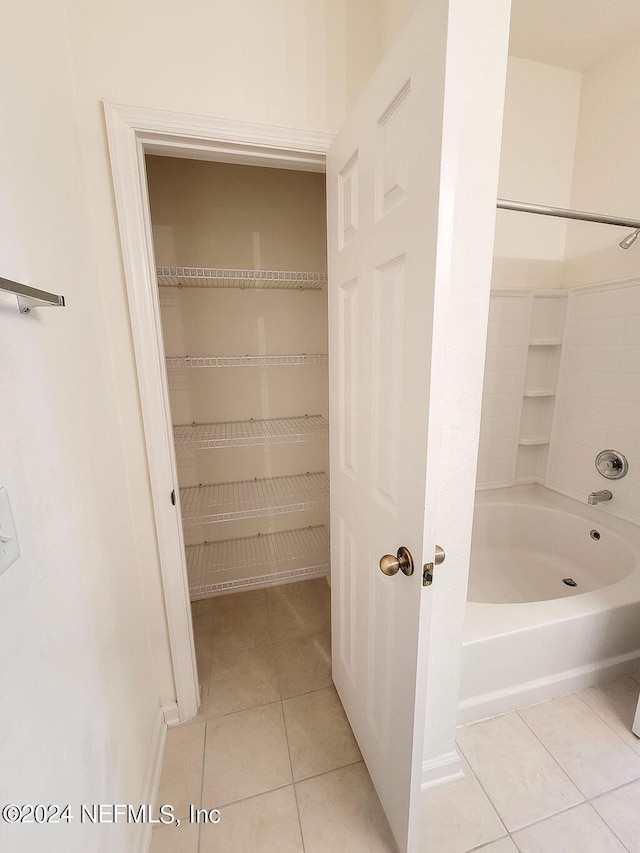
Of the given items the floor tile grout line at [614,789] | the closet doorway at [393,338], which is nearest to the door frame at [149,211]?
the closet doorway at [393,338]

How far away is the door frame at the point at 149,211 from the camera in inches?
39.0

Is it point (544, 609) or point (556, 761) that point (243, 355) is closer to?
point (544, 609)

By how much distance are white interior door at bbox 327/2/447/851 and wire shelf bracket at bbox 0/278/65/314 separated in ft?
2.04

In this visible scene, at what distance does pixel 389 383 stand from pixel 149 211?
98cm

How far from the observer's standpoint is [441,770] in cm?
116

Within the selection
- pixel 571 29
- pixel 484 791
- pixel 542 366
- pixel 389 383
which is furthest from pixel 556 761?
pixel 571 29

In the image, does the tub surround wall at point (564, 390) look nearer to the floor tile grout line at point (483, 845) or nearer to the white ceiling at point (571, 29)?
the white ceiling at point (571, 29)

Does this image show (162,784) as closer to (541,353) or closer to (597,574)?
(597,574)

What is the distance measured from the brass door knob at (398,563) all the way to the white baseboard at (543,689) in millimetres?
954

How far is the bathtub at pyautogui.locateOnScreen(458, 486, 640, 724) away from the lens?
129 centimetres

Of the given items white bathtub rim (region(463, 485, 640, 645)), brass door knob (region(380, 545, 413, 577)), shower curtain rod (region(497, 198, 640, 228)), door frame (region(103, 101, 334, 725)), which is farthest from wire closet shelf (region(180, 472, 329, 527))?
shower curtain rod (region(497, 198, 640, 228))

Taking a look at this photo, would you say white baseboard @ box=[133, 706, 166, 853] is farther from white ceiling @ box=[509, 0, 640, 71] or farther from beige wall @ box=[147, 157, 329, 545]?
white ceiling @ box=[509, 0, 640, 71]

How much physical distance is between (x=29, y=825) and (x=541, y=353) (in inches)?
100

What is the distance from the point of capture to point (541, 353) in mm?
2078
